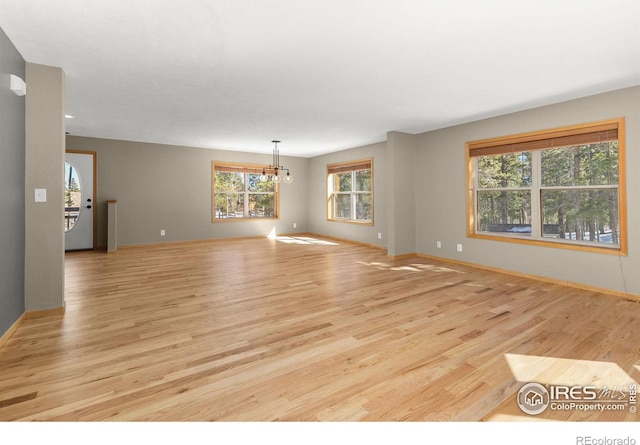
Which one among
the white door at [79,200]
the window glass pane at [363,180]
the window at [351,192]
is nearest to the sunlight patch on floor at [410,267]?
the window at [351,192]

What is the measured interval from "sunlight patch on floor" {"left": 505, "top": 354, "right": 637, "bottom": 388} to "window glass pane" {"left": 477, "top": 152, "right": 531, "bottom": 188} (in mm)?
3056

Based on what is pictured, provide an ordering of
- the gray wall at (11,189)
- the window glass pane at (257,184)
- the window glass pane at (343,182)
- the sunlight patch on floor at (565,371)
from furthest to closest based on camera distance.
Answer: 1. the window glass pane at (257,184)
2. the window glass pane at (343,182)
3. the gray wall at (11,189)
4. the sunlight patch on floor at (565,371)

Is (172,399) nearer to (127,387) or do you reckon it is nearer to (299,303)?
(127,387)

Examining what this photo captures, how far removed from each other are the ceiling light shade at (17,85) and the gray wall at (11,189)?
0.04 m

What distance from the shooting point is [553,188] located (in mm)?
4148

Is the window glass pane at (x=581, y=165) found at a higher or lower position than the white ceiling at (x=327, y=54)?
lower

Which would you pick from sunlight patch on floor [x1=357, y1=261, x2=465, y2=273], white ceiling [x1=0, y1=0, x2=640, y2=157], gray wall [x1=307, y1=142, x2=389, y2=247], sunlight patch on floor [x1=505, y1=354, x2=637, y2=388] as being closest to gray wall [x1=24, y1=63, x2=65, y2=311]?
white ceiling [x1=0, y1=0, x2=640, y2=157]

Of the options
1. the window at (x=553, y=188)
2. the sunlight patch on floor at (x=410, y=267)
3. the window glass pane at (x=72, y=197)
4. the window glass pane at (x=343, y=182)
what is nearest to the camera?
the window at (x=553, y=188)

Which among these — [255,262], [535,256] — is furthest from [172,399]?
[535,256]

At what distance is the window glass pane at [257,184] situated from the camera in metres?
8.43

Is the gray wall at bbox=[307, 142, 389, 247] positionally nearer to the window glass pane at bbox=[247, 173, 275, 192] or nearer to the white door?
the window glass pane at bbox=[247, 173, 275, 192]

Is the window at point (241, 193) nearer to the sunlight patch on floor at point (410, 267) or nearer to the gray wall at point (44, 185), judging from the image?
the sunlight patch on floor at point (410, 267)

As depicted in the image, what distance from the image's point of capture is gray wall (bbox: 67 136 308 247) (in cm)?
661

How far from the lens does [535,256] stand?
14.1ft
